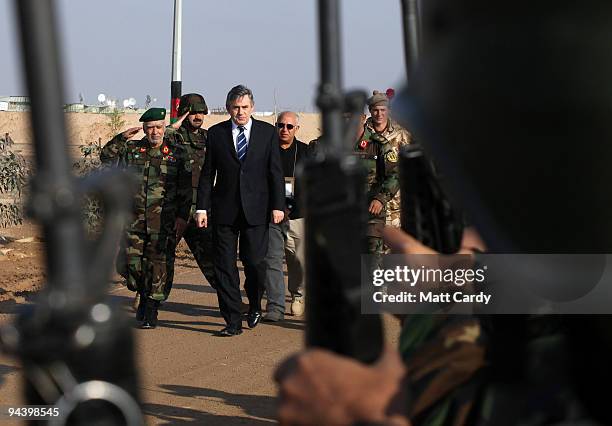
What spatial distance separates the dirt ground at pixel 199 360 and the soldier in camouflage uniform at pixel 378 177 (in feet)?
2.58

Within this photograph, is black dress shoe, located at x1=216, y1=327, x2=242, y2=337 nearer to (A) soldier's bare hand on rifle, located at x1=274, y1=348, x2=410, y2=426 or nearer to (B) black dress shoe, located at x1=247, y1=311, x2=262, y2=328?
(B) black dress shoe, located at x1=247, y1=311, x2=262, y2=328

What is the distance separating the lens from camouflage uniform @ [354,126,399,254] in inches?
344

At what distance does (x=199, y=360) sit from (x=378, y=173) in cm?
254

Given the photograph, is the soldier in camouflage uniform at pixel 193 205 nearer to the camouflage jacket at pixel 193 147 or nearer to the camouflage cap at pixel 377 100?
the camouflage jacket at pixel 193 147

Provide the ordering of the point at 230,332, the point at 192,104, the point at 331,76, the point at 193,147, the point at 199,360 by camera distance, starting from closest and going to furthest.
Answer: the point at 331,76 < the point at 199,360 < the point at 230,332 < the point at 193,147 < the point at 192,104

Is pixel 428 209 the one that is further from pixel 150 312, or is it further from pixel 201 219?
pixel 150 312

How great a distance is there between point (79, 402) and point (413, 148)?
119 cm

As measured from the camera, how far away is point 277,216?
810 cm

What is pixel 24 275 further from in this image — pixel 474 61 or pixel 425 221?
pixel 474 61

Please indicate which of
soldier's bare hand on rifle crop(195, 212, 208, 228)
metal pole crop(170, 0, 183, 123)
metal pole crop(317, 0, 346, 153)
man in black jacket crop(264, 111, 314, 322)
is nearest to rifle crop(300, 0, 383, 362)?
metal pole crop(317, 0, 346, 153)

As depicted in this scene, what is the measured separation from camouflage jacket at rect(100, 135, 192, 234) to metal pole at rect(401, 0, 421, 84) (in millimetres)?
6526

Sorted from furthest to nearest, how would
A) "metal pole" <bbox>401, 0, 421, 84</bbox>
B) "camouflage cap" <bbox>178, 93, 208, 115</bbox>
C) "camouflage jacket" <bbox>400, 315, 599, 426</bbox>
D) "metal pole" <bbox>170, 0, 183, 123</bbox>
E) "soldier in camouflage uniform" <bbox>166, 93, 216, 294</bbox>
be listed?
"metal pole" <bbox>170, 0, 183, 123</bbox> → "camouflage cap" <bbox>178, 93, 208, 115</bbox> → "soldier in camouflage uniform" <bbox>166, 93, 216, 294</bbox> → "metal pole" <bbox>401, 0, 421, 84</bbox> → "camouflage jacket" <bbox>400, 315, 599, 426</bbox>

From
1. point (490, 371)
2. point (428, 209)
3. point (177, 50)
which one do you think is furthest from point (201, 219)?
point (177, 50)

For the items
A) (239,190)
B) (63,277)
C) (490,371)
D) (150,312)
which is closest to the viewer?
(63,277)
